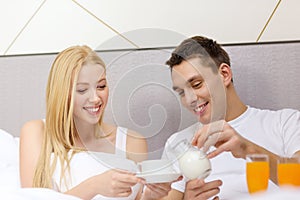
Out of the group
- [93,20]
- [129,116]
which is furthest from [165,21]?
[129,116]

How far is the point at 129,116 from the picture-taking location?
1.38 meters

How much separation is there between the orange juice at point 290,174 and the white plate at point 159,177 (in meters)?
0.30

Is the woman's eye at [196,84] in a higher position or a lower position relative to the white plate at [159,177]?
higher

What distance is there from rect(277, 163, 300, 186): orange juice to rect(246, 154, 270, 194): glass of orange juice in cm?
4

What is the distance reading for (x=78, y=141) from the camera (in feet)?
5.83

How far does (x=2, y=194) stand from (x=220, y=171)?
2.58 feet

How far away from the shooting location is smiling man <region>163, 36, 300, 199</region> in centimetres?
135

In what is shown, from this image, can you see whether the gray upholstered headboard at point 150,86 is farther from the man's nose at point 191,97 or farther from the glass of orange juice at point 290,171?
the glass of orange juice at point 290,171

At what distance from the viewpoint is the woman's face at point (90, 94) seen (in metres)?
1.37

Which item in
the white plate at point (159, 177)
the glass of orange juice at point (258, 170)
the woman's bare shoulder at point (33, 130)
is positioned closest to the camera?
the white plate at point (159, 177)

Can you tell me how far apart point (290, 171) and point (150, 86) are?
0.45 meters

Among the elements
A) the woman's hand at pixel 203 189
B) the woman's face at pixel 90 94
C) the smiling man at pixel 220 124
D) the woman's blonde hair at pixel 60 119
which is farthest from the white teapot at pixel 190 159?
the woman's blonde hair at pixel 60 119

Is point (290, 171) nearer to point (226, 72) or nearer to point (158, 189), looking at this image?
point (158, 189)

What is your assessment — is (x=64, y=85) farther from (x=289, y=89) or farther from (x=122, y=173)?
(x=289, y=89)
